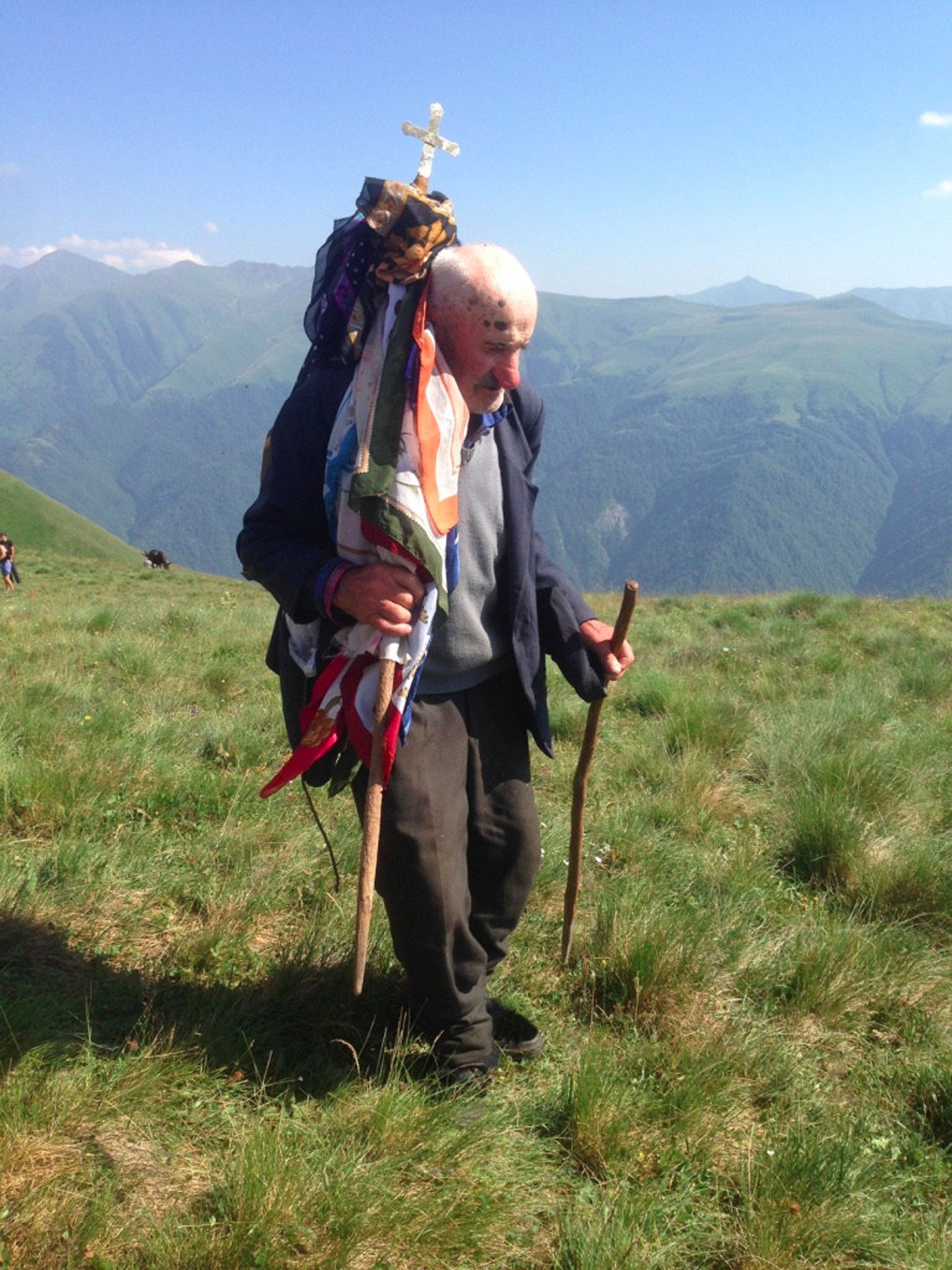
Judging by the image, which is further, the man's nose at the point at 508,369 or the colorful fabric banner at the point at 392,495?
the man's nose at the point at 508,369

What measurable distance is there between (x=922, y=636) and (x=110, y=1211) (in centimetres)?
951

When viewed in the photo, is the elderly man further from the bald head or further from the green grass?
the green grass

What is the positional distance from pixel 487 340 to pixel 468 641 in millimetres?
762

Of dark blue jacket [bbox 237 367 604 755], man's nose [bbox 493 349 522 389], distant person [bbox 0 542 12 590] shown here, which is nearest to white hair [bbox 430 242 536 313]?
man's nose [bbox 493 349 522 389]

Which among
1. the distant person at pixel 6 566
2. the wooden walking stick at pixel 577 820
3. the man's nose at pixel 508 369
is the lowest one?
the distant person at pixel 6 566

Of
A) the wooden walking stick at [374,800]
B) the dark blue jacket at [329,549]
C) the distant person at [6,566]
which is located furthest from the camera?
the distant person at [6,566]

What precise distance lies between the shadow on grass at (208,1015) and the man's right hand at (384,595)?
118cm

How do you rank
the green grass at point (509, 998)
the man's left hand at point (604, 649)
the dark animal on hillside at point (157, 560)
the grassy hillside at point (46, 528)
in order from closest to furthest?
the green grass at point (509, 998) < the man's left hand at point (604, 649) < the dark animal on hillside at point (157, 560) < the grassy hillside at point (46, 528)

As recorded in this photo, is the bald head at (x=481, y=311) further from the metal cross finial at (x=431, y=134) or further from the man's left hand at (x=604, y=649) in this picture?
the man's left hand at (x=604, y=649)

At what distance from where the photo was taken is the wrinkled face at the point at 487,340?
6.57 feet

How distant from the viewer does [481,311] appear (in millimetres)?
2008

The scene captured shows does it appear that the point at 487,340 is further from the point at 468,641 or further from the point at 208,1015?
the point at 208,1015

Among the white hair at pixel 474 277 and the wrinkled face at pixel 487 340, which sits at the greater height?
the white hair at pixel 474 277

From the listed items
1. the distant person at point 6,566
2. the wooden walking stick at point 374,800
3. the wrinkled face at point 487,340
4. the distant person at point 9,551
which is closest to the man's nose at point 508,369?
the wrinkled face at point 487,340
